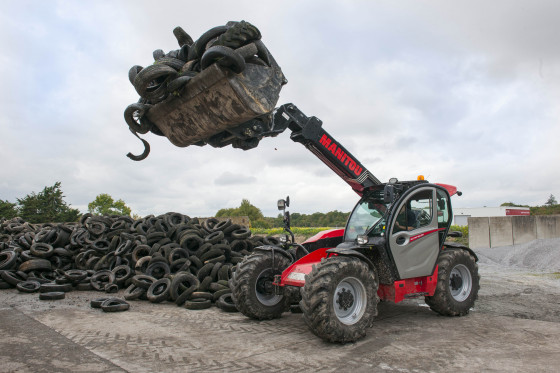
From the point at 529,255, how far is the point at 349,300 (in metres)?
14.2

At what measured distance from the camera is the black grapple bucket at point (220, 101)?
611cm

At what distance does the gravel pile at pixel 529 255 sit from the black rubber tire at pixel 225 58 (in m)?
14.2

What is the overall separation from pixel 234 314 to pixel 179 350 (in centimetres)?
230

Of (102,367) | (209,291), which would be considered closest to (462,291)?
(209,291)

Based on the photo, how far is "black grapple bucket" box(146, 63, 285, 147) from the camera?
6.11 metres

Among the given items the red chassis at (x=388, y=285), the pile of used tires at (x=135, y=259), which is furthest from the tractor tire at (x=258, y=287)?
the pile of used tires at (x=135, y=259)

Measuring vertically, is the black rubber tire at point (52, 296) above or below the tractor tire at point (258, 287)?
below

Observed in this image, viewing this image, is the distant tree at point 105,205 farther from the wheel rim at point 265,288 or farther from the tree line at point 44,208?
the wheel rim at point 265,288

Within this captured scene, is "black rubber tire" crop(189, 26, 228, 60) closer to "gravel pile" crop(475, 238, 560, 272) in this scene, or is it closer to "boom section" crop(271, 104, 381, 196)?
"boom section" crop(271, 104, 381, 196)

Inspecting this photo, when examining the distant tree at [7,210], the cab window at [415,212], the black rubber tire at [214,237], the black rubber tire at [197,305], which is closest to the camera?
the cab window at [415,212]

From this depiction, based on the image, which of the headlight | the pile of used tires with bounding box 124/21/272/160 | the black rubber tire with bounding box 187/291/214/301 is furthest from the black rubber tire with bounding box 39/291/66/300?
the headlight

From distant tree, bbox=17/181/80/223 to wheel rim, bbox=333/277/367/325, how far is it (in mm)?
36637

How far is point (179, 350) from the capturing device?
17.4ft

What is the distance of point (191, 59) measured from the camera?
6609 mm
